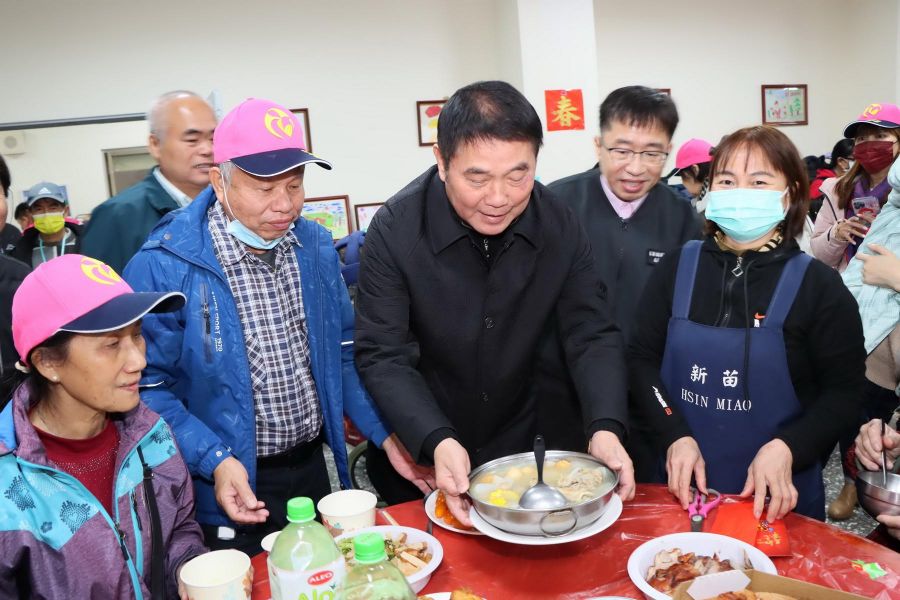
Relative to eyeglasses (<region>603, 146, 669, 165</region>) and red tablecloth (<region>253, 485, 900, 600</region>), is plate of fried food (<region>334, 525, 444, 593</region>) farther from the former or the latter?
eyeglasses (<region>603, 146, 669, 165</region>)

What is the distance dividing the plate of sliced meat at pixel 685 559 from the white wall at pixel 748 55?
550 centimetres

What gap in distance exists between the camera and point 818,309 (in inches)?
69.5

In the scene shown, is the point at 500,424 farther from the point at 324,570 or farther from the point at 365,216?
the point at 365,216

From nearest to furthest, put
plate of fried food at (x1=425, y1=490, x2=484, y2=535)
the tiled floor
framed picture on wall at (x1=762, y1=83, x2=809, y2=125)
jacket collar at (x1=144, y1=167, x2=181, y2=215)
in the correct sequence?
plate of fried food at (x1=425, y1=490, x2=484, y2=535), jacket collar at (x1=144, y1=167, x2=181, y2=215), the tiled floor, framed picture on wall at (x1=762, y1=83, x2=809, y2=125)

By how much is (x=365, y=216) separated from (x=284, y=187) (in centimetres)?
414

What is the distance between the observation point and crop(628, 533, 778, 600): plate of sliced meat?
1288mm

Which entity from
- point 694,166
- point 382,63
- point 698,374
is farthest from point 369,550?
point 382,63

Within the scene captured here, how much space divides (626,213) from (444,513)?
1.31m

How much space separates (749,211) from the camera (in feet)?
6.03

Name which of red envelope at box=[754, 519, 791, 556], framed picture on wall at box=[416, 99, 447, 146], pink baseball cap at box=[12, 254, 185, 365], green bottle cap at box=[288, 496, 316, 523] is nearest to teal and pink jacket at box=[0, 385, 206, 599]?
pink baseball cap at box=[12, 254, 185, 365]

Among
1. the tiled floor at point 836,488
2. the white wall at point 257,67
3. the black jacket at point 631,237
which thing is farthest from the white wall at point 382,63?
the black jacket at point 631,237

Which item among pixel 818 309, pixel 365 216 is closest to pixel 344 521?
pixel 818 309

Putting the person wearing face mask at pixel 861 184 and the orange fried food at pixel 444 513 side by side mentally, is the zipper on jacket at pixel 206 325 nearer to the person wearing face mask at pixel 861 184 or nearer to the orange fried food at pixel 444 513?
the orange fried food at pixel 444 513

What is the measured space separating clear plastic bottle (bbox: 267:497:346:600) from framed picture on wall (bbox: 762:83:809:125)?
22.5ft
